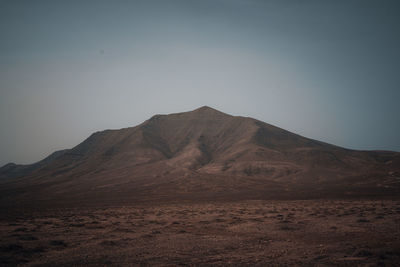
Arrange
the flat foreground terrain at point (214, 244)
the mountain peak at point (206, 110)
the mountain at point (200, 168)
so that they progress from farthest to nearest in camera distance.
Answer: the mountain peak at point (206, 110), the mountain at point (200, 168), the flat foreground terrain at point (214, 244)

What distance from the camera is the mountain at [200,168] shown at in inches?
2213

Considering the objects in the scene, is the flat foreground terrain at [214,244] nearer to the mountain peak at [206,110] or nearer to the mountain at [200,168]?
the mountain at [200,168]

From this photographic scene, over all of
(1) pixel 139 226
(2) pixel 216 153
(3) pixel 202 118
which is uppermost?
(3) pixel 202 118

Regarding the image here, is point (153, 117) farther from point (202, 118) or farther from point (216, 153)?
point (216, 153)

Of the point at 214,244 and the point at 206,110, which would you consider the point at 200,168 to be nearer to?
the point at 206,110

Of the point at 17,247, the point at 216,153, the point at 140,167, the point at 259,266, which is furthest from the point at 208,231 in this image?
the point at 216,153

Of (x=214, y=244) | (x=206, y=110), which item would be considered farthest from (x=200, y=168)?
(x=214, y=244)

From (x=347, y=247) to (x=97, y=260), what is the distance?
12024mm

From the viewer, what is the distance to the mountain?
56.2m

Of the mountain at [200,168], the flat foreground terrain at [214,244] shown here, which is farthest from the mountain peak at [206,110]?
the flat foreground terrain at [214,244]

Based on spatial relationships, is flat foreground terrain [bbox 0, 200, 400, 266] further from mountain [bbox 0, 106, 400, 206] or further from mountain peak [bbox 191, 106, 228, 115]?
mountain peak [bbox 191, 106, 228, 115]

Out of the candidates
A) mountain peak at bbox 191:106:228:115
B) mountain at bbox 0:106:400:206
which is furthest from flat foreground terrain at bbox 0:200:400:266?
mountain peak at bbox 191:106:228:115

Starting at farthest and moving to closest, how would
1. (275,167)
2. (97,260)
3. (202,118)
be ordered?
1. (202,118)
2. (275,167)
3. (97,260)

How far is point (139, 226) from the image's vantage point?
62.6ft
